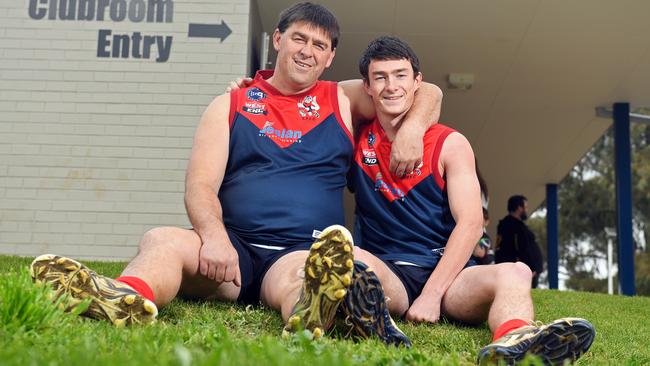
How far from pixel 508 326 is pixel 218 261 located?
1071 mm

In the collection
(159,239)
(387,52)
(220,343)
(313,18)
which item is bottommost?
(220,343)

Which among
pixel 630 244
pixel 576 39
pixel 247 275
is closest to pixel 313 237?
pixel 247 275

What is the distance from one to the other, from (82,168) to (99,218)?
508 mm

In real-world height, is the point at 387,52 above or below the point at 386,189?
above

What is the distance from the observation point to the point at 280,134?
11.2 feet

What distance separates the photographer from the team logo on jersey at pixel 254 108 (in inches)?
136

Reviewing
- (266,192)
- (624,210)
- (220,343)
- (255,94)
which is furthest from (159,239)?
(624,210)

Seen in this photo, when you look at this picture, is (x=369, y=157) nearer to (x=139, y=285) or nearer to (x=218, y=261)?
(x=218, y=261)

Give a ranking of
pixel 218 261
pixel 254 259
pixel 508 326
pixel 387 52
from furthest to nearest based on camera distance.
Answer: pixel 387 52, pixel 254 259, pixel 218 261, pixel 508 326

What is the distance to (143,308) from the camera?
233cm

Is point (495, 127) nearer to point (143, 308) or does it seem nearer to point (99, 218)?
point (99, 218)

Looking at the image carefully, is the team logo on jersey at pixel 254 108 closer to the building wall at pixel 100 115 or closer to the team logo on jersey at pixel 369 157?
the team logo on jersey at pixel 369 157

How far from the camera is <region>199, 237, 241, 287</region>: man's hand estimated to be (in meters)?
2.79

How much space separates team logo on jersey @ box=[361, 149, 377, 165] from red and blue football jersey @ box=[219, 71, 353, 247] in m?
0.07
